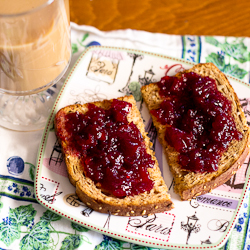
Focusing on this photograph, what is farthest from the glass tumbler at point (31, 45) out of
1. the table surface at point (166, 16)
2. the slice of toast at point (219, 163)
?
the table surface at point (166, 16)

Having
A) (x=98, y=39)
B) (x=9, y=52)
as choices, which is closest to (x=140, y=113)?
(x=98, y=39)

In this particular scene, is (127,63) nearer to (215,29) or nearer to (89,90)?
(89,90)

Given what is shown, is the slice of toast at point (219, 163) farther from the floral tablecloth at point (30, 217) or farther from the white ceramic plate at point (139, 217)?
the floral tablecloth at point (30, 217)

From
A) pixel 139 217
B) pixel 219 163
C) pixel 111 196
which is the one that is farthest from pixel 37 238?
pixel 219 163

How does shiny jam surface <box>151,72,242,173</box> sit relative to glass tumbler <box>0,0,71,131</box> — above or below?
below

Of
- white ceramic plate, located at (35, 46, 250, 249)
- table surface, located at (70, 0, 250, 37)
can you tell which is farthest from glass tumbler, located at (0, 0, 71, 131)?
table surface, located at (70, 0, 250, 37)

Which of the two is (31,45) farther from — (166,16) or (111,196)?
(166,16)

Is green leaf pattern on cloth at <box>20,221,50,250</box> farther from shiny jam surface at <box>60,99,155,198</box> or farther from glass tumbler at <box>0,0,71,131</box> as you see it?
glass tumbler at <box>0,0,71,131</box>
